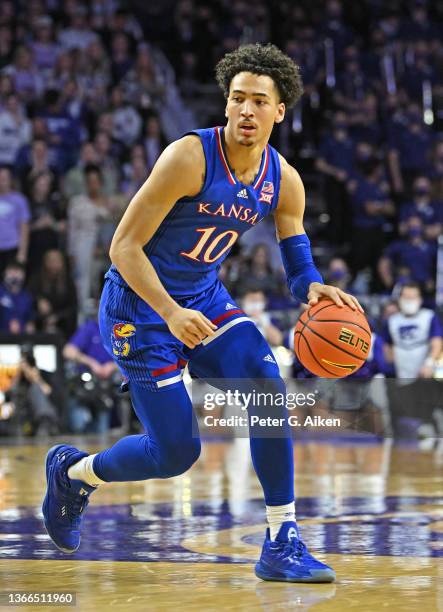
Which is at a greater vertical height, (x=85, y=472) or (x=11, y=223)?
(x=11, y=223)

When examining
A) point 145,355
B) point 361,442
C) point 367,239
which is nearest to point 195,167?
point 145,355

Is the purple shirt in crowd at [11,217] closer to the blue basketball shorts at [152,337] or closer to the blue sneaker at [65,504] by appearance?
the blue sneaker at [65,504]

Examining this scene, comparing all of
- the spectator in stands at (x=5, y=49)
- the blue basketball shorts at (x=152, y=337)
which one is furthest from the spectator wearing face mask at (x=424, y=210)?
the blue basketball shorts at (x=152, y=337)

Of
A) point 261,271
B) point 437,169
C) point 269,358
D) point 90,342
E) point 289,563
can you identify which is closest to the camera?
point 289,563

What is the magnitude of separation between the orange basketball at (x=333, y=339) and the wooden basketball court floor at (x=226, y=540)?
0.80 m

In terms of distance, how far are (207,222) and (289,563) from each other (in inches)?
52.2

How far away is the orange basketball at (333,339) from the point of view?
15.2 ft

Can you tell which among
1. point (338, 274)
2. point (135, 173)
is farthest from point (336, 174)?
point (135, 173)

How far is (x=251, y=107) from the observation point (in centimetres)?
462

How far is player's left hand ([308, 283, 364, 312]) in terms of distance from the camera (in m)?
4.72

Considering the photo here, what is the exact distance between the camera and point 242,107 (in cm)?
464

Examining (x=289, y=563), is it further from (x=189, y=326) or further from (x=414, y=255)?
(x=414, y=255)

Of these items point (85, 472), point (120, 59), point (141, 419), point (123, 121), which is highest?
point (120, 59)

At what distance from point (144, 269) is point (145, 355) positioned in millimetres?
370
